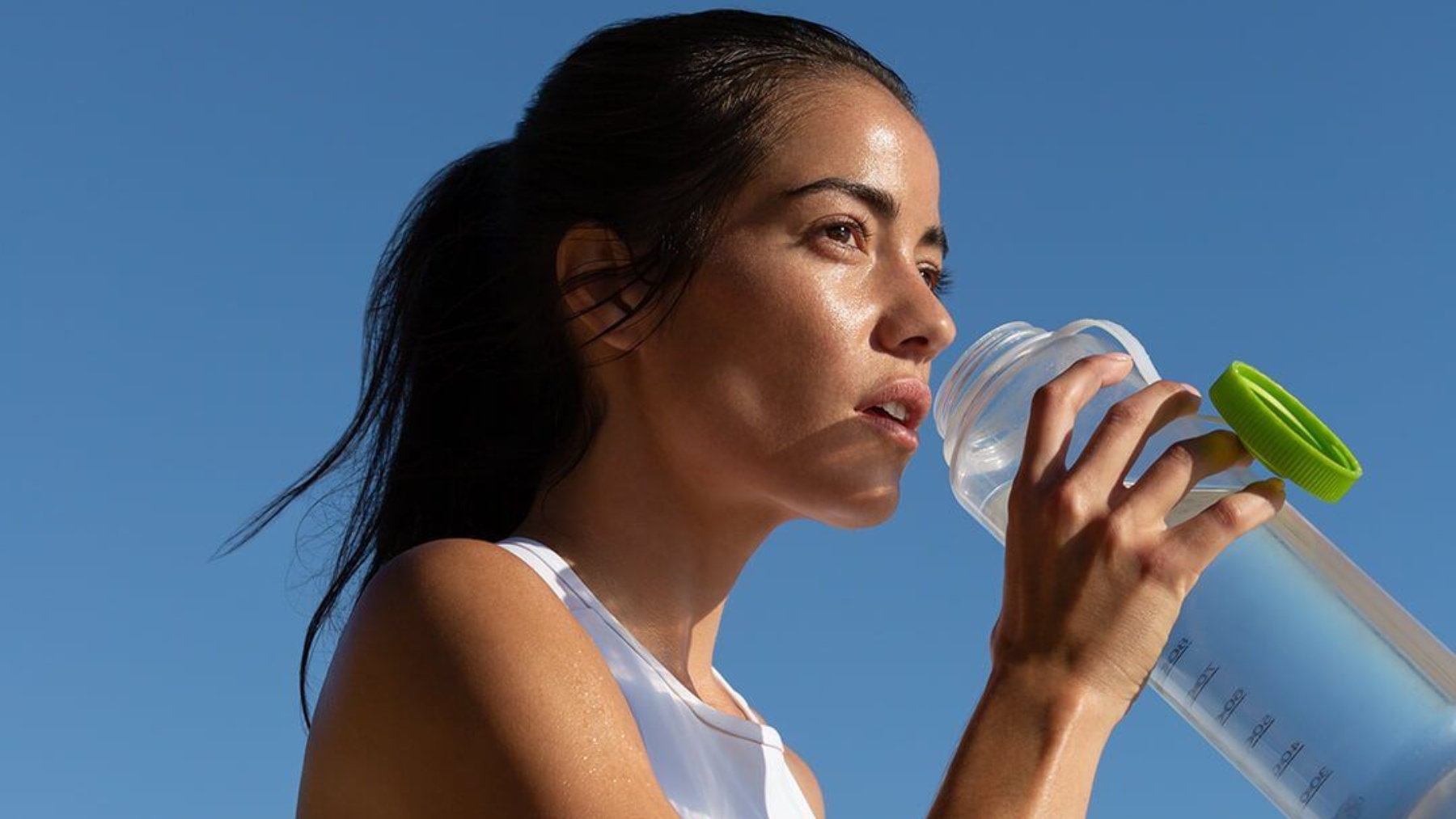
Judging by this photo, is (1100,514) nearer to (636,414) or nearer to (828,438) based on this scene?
(828,438)

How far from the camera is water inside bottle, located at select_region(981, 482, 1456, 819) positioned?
2.53 metres

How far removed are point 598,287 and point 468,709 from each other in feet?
3.05

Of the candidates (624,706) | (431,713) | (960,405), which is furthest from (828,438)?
(431,713)

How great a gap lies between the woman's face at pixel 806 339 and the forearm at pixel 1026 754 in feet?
1.86

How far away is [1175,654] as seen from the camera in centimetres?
274

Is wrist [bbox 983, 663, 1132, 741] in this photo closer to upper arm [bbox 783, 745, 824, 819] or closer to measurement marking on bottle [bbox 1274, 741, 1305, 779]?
measurement marking on bottle [bbox 1274, 741, 1305, 779]

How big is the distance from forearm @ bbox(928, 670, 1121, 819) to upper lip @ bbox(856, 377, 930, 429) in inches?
23.6

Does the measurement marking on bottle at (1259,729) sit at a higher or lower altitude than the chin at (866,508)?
lower

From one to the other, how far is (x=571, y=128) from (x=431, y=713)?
1.21 m

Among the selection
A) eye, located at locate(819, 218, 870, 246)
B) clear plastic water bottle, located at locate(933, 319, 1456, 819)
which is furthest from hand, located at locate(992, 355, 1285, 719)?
eye, located at locate(819, 218, 870, 246)

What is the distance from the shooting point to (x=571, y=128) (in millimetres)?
3143

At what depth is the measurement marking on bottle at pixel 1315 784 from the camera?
254 centimetres

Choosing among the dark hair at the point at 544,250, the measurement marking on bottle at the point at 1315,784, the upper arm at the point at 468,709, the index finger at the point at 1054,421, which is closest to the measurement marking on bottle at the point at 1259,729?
the measurement marking on bottle at the point at 1315,784

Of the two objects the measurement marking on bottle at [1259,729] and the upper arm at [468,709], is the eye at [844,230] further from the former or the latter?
the measurement marking on bottle at [1259,729]
